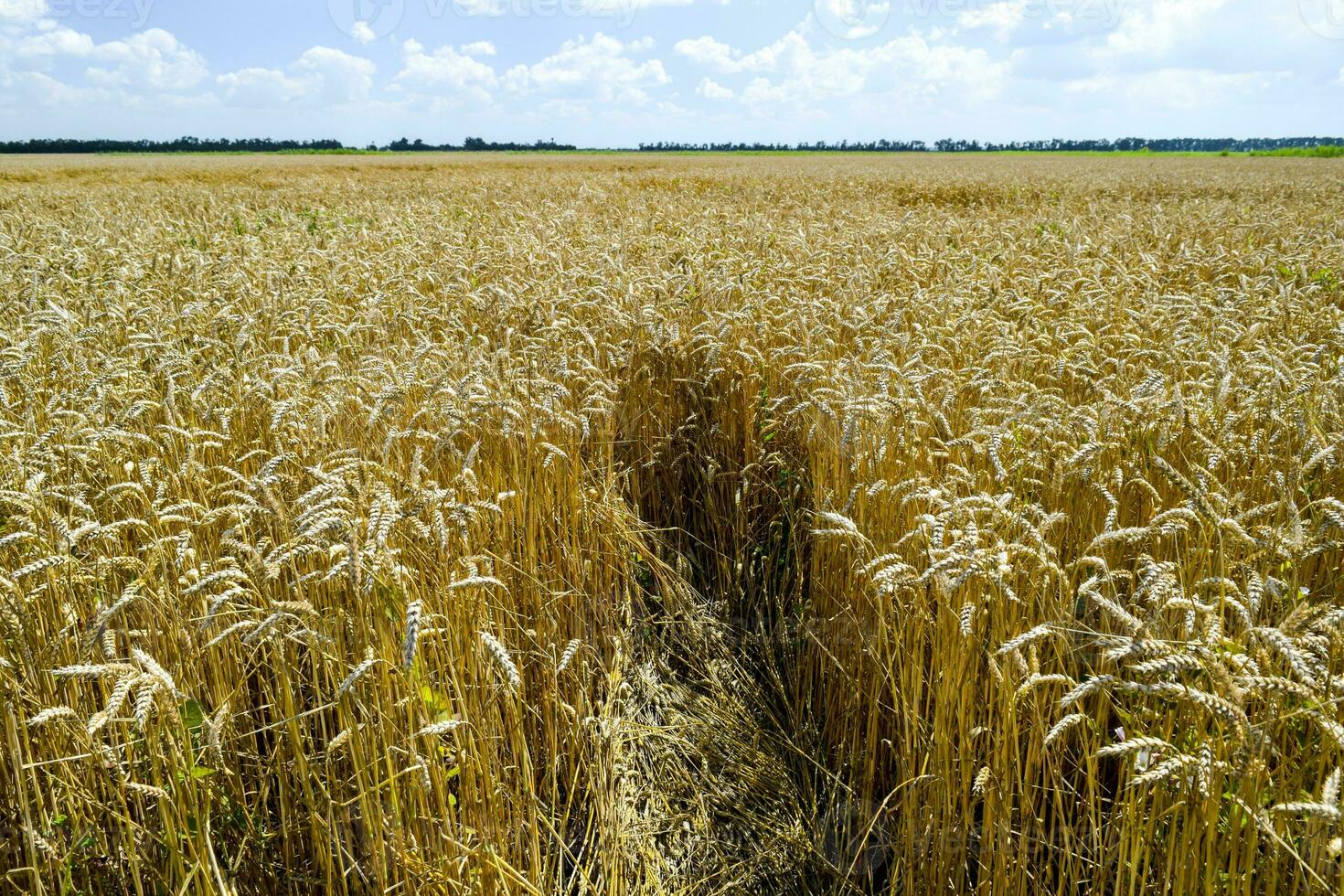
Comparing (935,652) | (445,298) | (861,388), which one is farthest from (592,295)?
(935,652)

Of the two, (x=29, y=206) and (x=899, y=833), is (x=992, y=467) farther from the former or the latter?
(x=29, y=206)

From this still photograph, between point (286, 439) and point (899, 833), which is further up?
point (286, 439)

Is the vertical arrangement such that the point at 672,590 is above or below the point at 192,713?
below

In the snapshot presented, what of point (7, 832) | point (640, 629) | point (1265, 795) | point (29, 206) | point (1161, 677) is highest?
point (29, 206)

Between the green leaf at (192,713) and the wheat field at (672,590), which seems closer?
the wheat field at (672,590)

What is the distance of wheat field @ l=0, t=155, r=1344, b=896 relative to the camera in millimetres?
1684

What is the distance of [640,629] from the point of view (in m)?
3.51

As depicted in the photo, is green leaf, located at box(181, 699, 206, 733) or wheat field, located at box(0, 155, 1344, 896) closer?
wheat field, located at box(0, 155, 1344, 896)

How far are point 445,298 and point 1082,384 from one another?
3.83 metres

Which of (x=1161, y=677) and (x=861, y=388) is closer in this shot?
(x=1161, y=677)

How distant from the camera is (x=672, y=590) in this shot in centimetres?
359

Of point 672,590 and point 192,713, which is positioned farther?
point 672,590

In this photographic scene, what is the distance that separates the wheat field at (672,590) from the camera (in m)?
1.68

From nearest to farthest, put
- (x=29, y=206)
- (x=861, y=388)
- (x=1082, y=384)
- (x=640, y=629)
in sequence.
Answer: (x=861, y=388) < (x=640, y=629) < (x=1082, y=384) < (x=29, y=206)
